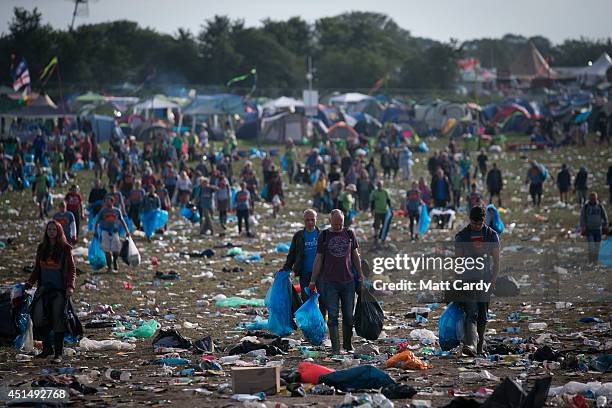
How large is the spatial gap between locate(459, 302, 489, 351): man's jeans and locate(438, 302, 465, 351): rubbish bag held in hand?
0.05 metres

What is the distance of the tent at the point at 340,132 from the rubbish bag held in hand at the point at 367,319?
42403mm

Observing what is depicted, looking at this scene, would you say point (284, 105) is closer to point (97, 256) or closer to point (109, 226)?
point (97, 256)

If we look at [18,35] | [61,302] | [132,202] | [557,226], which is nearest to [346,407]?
[61,302]

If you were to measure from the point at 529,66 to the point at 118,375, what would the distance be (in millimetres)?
79309

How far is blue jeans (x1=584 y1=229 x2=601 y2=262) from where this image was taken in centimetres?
1897

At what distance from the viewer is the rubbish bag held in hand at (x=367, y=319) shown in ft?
37.2

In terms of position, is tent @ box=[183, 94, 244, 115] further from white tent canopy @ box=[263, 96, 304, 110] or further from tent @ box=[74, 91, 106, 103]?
tent @ box=[74, 91, 106, 103]

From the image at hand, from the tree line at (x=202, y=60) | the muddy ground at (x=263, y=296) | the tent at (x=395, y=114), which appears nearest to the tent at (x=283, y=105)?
the tent at (x=395, y=114)

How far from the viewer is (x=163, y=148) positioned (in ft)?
136

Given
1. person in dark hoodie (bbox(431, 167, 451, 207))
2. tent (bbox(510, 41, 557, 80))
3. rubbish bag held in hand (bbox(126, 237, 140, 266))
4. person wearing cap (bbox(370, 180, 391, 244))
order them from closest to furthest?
rubbish bag held in hand (bbox(126, 237, 140, 266)) < person wearing cap (bbox(370, 180, 391, 244)) < person in dark hoodie (bbox(431, 167, 451, 207)) < tent (bbox(510, 41, 557, 80))

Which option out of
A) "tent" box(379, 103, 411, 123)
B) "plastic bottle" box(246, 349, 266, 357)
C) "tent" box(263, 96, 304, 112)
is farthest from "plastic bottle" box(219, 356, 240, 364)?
"tent" box(379, 103, 411, 123)

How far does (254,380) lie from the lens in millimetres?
9055

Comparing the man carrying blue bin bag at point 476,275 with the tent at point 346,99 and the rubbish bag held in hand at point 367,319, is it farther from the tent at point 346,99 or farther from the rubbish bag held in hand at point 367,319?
the tent at point 346,99

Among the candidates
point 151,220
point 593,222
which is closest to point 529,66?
point 151,220
